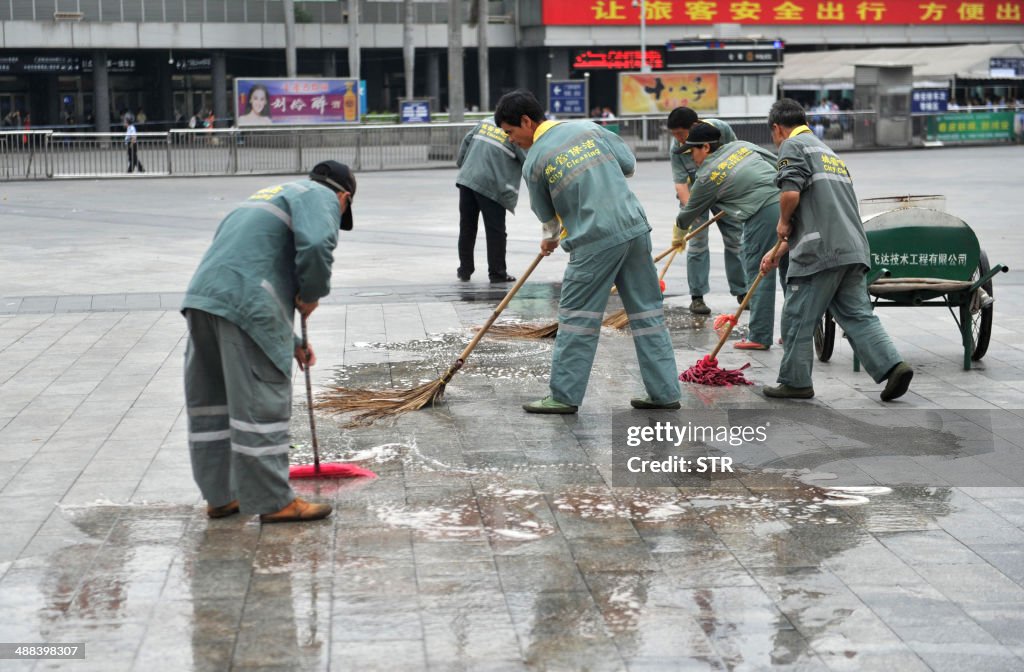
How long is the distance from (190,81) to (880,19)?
85.0ft

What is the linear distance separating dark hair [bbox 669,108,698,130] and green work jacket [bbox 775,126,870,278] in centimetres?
170

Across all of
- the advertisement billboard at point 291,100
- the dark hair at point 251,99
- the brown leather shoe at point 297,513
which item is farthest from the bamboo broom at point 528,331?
the dark hair at point 251,99

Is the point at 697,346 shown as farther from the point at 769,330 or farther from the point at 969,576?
the point at 969,576

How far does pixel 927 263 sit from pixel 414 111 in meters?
28.2

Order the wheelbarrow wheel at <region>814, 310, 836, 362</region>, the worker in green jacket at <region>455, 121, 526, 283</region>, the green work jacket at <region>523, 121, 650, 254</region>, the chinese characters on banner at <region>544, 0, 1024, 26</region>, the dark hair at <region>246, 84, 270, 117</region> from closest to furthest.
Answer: the green work jacket at <region>523, 121, 650, 254</region> < the wheelbarrow wheel at <region>814, 310, 836, 362</region> < the worker in green jacket at <region>455, 121, 526, 283</region> < the dark hair at <region>246, 84, 270, 117</region> < the chinese characters on banner at <region>544, 0, 1024, 26</region>

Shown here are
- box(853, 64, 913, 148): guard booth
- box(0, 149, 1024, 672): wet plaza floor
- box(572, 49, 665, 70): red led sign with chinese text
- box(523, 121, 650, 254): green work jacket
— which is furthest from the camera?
box(572, 49, 665, 70): red led sign with chinese text

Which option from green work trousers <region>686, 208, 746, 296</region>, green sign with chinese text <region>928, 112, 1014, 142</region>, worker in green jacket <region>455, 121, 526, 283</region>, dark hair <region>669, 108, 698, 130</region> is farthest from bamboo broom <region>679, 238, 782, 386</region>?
green sign with chinese text <region>928, 112, 1014, 142</region>

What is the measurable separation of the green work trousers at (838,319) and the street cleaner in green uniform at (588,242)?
0.71 metres

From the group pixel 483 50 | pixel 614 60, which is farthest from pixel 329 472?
pixel 614 60

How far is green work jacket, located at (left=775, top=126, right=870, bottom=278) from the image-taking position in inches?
287

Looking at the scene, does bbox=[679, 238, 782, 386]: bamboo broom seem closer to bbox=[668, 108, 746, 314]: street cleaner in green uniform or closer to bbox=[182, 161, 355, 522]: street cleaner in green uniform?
bbox=[668, 108, 746, 314]: street cleaner in green uniform

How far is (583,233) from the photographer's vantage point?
22.9 ft

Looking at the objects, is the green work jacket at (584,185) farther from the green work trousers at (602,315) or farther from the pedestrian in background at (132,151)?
the pedestrian in background at (132,151)

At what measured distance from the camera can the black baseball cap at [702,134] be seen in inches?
349
